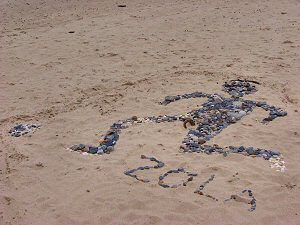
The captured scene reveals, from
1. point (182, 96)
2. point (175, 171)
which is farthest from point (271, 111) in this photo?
point (175, 171)

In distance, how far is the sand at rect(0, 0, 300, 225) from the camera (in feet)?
15.9

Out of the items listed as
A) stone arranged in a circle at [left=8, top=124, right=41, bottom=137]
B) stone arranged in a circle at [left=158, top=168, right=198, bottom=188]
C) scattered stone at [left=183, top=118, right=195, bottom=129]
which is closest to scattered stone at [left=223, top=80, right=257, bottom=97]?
scattered stone at [left=183, top=118, right=195, bottom=129]

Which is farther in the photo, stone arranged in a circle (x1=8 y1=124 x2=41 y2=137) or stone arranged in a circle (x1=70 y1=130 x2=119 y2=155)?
stone arranged in a circle (x1=8 y1=124 x2=41 y2=137)

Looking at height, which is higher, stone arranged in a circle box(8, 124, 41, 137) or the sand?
the sand

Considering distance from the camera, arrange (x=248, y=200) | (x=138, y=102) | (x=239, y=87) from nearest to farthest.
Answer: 1. (x=248, y=200)
2. (x=138, y=102)
3. (x=239, y=87)

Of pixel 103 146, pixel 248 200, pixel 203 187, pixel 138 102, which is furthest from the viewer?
pixel 138 102

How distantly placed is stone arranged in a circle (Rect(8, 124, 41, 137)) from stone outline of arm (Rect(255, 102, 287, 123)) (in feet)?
12.2

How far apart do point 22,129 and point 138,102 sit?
2.05 metres

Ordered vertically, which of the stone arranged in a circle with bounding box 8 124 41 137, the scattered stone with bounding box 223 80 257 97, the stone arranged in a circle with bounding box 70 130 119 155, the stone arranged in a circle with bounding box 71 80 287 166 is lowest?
the stone arranged in a circle with bounding box 8 124 41 137

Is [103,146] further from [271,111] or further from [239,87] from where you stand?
[239,87]

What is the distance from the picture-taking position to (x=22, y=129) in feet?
22.3

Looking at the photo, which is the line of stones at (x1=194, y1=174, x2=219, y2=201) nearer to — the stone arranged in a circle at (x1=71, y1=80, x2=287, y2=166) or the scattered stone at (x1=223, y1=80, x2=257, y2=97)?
the stone arranged in a circle at (x1=71, y1=80, x2=287, y2=166)

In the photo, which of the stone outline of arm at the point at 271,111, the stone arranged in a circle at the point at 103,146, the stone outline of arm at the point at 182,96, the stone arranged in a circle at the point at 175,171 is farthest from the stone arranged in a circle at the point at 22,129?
the stone outline of arm at the point at 271,111

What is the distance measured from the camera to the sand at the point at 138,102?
4.84 metres
